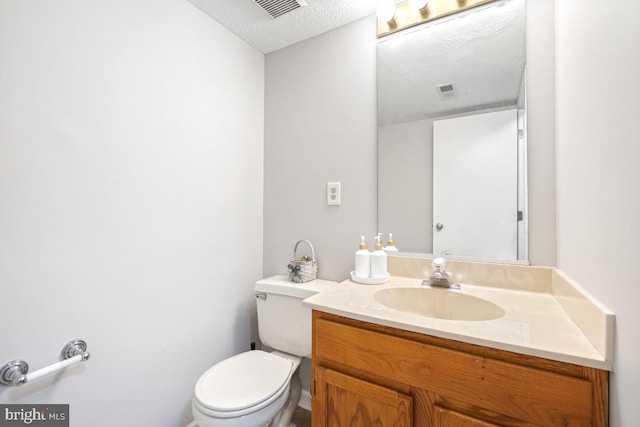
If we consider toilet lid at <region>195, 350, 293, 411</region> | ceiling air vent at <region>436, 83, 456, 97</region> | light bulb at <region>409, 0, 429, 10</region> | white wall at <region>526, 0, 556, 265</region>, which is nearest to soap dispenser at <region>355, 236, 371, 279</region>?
toilet lid at <region>195, 350, 293, 411</region>

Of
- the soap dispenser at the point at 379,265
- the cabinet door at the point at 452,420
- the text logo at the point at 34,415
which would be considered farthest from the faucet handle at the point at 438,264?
the text logo at the point at 34,415

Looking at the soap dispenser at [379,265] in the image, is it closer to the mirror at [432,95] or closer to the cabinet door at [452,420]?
the mirror at [432,95]

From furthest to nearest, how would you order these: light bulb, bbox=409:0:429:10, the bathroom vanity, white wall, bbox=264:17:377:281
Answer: white wall, bbox=264:17:377:281, light bulb, bbox=409:0:429:10, the bathroom vanity

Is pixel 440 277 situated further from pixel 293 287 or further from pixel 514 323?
pixel 293 287

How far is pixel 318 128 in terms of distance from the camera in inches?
63.0

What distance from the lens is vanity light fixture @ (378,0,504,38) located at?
1227mm

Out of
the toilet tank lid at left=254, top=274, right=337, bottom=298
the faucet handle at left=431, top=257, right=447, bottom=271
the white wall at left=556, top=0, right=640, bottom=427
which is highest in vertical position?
the white wall at left=556, top=0, right=640, bottom=427

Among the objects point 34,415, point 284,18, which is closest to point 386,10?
point 284,18

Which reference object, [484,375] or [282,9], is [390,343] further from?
[282,9]

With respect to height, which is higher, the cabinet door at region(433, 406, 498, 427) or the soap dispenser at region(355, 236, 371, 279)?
the soap dispenser at region(355, 236, 371, 279)

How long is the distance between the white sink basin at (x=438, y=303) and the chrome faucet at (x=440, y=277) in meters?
0.03

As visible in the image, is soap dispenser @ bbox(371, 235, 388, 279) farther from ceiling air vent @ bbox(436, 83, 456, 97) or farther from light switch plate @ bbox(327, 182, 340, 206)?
ceiling air vent @ bbox(436, 83, 456, 97)

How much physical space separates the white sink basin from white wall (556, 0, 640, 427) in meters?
0.31

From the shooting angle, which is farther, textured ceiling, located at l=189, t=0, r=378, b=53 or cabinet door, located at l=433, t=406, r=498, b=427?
textured ceiling, located at l=189, t=0, r=378, b=53
